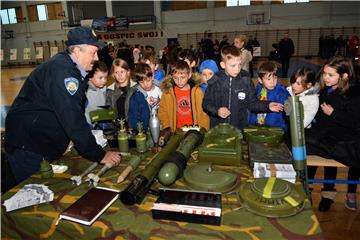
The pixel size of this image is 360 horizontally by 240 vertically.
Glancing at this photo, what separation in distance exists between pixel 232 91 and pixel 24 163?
6.70 ft

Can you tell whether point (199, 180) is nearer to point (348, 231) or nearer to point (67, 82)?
point (67, 82)

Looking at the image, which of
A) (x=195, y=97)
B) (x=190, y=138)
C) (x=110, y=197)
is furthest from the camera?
(x=195, y=97)

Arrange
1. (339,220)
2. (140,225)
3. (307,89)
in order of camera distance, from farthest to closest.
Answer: (307,89)
(339,220)
(140,225)

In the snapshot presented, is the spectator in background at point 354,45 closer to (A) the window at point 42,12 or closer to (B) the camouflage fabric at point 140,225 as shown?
(B) the camouflage fabric at point 140,225

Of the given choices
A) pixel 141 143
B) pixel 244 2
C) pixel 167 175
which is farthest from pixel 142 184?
pixel 244 2

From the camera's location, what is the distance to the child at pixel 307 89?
9.34 ft

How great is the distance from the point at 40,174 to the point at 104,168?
472 millimetres

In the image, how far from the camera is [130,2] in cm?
2111

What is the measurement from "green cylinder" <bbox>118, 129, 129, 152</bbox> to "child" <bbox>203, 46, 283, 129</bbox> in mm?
968

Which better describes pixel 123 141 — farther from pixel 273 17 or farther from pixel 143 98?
pixel 273 17

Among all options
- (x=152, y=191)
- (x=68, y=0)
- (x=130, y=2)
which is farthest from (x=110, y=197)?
(x=68, y=0)

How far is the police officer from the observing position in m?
1.86

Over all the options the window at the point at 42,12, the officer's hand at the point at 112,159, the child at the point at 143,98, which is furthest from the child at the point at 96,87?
the window at the point at 42,12

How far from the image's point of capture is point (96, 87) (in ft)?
11.5
